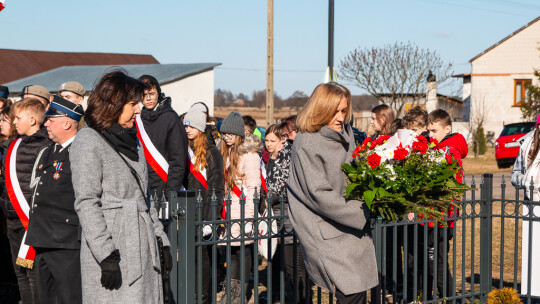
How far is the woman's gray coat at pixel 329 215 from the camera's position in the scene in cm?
415

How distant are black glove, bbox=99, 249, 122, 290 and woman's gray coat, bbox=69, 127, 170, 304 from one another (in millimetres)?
30

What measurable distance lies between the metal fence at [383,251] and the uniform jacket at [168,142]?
17.2 inches

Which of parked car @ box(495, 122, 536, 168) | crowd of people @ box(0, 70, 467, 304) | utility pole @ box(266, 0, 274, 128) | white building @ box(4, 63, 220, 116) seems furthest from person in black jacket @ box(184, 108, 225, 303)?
white building @ box(4, 63, 220, 116)

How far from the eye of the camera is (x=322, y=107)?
428cm

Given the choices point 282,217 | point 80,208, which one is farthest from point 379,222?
point 80,208

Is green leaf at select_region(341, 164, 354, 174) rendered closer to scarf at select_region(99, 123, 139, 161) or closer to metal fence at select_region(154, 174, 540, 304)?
metal fence at select_region(154, 174, 540, 304)

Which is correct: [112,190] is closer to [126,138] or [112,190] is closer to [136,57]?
[126,138]

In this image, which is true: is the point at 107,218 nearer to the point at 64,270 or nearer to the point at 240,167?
the point at 64,270

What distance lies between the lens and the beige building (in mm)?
44469

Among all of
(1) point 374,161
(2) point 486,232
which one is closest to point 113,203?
(1) point 374,161

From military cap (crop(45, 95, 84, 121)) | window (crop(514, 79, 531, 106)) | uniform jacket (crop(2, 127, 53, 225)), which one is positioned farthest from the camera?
window (crop(514, 79, 531, 106))

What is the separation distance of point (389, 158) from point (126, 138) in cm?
150

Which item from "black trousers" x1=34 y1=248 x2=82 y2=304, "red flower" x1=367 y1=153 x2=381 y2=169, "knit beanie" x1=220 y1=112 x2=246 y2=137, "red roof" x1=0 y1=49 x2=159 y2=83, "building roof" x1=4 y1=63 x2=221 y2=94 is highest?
"red roof" x1=0 y1=49 x2=159 y2=83

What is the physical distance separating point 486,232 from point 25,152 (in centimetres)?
409
